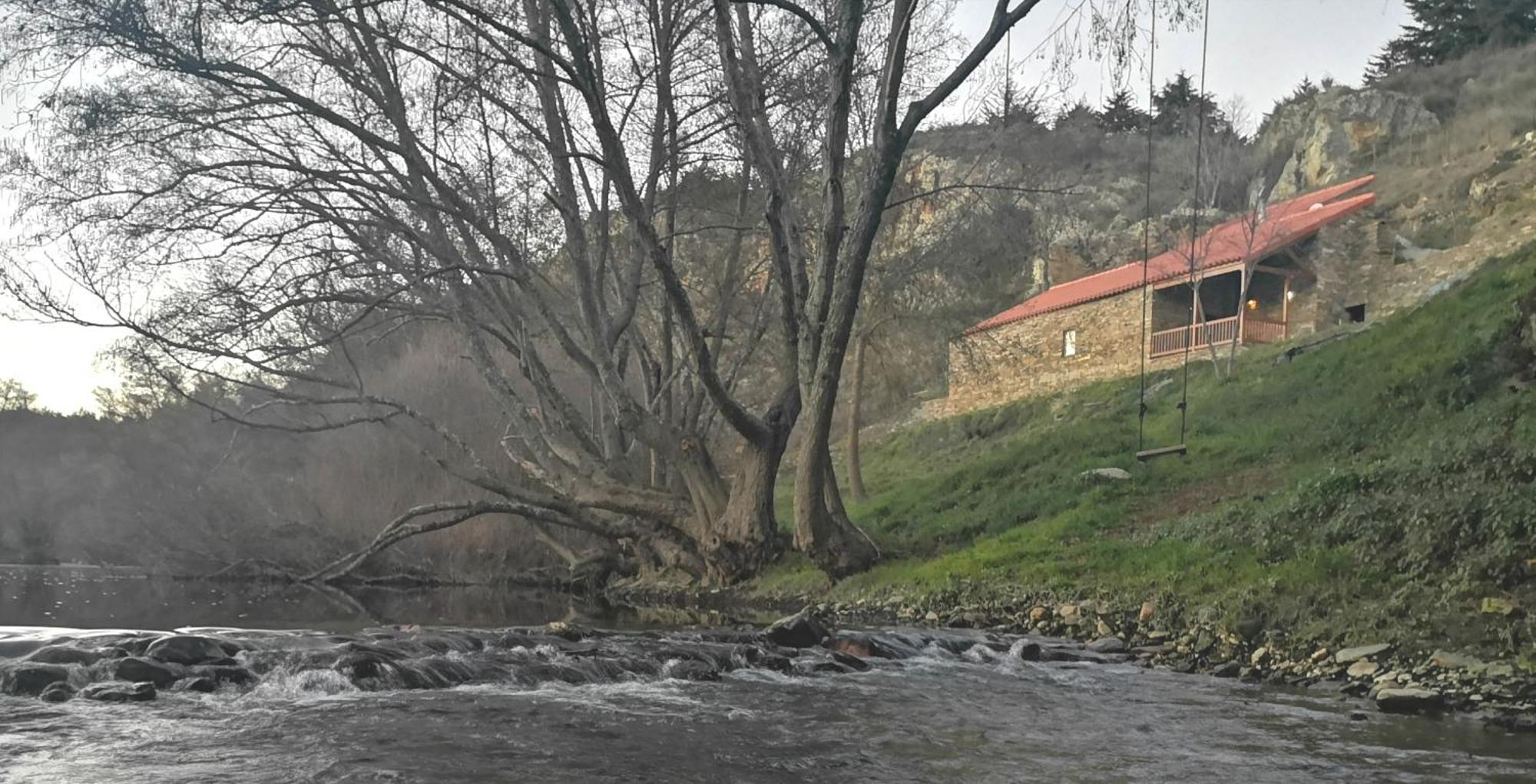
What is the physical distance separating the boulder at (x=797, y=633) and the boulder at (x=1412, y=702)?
179 inches

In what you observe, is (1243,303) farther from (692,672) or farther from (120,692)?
(120,692)

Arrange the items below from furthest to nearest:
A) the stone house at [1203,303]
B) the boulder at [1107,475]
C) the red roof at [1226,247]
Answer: the red roof at [1226,247], the stone house at [1203,303], the boulder at [1107,475]

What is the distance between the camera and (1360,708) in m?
7.21

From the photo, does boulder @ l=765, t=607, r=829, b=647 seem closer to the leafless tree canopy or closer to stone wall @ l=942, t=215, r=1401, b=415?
the leafless tree canopy

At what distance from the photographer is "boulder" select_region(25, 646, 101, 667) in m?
7.10

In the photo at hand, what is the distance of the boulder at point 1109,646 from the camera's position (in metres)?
10.4

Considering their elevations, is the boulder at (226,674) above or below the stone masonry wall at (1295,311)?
below

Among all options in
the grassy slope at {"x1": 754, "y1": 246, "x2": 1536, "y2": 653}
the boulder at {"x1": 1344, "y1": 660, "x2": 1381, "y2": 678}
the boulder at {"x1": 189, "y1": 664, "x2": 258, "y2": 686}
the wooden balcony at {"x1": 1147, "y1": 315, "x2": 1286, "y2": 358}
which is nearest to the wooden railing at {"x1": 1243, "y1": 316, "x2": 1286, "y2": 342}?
the wooden balcony at {"x1": 1147, "y1": 315, "x2": 1286, "y2": 358}

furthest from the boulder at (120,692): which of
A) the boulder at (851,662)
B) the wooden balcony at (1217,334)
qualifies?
the wooden balcony at (1217,334)

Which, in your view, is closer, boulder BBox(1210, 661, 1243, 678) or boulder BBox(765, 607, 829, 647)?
boulder BBox(1210, 661, 1243, 678)

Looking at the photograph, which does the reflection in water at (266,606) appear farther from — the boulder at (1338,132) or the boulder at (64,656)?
the boulder at (1338,132)

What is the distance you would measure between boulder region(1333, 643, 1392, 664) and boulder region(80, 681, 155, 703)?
8.32 metres

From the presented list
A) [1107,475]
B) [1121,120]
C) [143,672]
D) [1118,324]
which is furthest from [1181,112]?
[143,672]

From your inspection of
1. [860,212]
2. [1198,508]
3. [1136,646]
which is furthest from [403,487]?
[1136,646]
